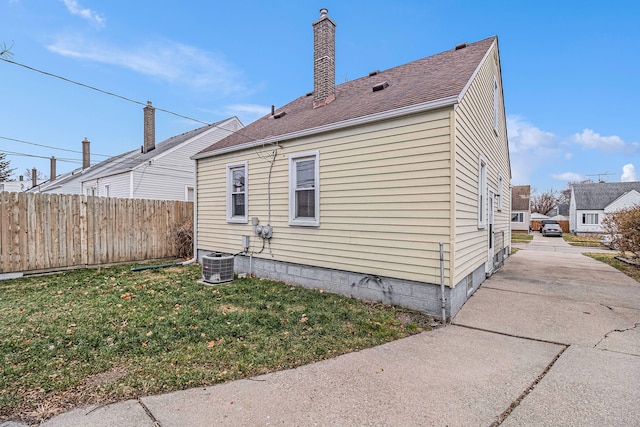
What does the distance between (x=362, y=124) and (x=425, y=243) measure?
2409 mm

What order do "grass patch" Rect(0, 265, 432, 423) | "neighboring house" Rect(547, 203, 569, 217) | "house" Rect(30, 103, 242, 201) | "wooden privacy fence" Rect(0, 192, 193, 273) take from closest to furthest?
"grass patch" Rect(0, 265, 432, 423) < "wooden privacy fence" Rect(0, 192, 193, 273) < "house" Rect(30, 103, 242, 201) < "neighboring house" Rect(547, 203, 569, 217)

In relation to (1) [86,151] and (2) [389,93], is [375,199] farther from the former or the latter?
(1) [86,151]

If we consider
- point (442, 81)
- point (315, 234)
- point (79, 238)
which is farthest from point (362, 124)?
point (79, 238)

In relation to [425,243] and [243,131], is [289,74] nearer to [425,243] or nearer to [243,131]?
[243,131]

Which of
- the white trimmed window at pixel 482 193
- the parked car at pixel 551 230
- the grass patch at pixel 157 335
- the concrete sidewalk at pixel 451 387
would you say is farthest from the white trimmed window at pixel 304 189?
the parked car at pixel 551 230

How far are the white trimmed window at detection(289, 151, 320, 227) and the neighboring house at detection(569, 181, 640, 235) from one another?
3946 cm

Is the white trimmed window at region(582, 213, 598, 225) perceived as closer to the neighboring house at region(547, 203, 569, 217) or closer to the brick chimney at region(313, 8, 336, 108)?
the neighboring house at region(547, 203, 569, 217)

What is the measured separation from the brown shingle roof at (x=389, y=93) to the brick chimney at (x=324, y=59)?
0.35 m

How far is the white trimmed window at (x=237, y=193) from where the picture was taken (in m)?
8.00

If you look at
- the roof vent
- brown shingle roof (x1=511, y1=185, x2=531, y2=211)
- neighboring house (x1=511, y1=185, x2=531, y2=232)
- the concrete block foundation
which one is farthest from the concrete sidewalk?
brown shingle roof (x1=511, y1=185, x2=531, y2=211)

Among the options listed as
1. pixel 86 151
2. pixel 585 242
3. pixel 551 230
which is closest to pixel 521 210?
pixel 551 230

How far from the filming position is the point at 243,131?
364 inches

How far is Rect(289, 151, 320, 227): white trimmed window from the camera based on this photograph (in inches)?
253

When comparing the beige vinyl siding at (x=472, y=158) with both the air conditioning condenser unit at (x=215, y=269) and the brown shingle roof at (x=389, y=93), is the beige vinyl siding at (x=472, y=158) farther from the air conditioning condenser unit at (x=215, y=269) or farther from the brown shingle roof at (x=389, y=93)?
the air conditioning condenser unit at (x=215, y=269)
